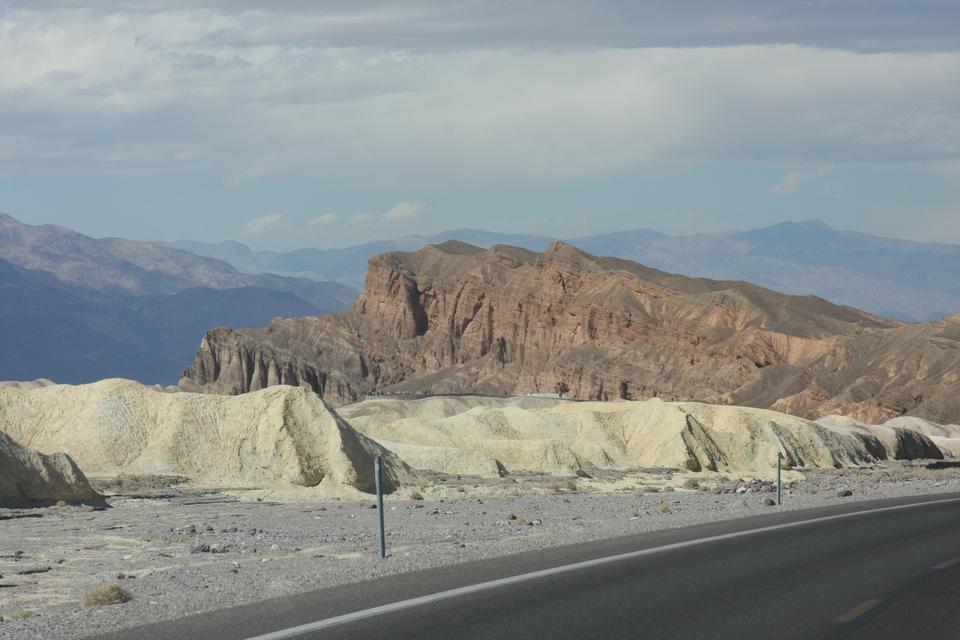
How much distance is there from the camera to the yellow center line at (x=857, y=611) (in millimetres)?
12281

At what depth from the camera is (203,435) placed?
167ft

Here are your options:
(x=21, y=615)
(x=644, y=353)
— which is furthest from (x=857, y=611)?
(x=644, y=353)

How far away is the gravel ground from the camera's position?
13.8 meters

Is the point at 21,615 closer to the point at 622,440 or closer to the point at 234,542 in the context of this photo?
the point at 234,542

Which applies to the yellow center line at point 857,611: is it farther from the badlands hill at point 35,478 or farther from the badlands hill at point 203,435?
the badlands hill at point 203,435

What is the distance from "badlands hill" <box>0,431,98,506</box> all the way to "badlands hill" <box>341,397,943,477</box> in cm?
2200

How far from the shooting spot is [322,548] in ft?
68.8

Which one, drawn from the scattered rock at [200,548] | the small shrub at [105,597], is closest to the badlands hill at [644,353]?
the scattered rock at [200,548]

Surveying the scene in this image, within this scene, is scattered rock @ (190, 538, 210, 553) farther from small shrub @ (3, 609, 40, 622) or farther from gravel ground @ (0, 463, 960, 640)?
small shrub @ (3, 609, 40, 622)

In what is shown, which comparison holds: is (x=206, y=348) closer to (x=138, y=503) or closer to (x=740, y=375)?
(x=740, y=375)

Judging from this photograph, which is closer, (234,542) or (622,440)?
(234,542)

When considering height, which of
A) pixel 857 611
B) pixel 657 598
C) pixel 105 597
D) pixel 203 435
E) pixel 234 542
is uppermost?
pixel 203 435

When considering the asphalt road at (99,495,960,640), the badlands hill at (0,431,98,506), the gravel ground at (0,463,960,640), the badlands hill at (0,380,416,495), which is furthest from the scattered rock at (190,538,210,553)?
the badlands hill at (0,380,416,495)

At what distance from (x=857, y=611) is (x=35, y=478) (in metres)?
31.4
